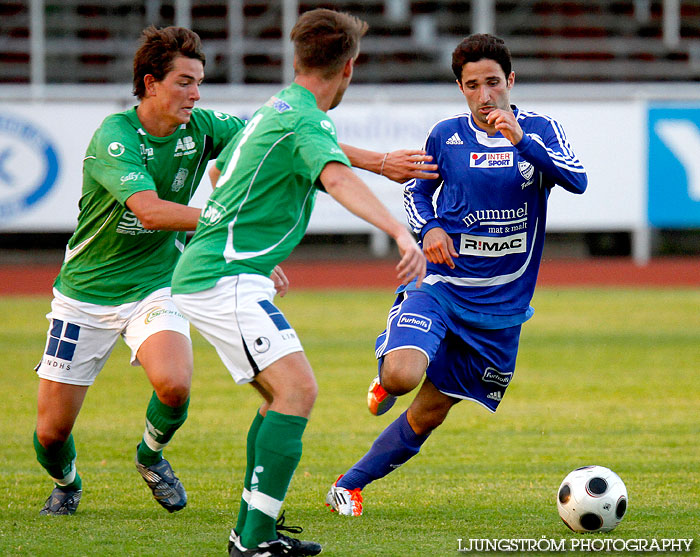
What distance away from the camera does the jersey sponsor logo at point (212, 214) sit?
407 cm

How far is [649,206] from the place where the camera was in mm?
18109

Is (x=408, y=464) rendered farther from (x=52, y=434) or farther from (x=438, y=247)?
(x=52, y=434)

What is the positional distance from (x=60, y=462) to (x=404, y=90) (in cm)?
1457

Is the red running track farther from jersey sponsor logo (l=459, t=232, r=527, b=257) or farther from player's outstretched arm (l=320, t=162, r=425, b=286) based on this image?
player's outstretched arm (l=320, t=162, r=425, b=286)

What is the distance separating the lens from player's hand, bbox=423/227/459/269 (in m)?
5.06

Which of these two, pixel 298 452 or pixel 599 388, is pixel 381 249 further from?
pixel 298 452

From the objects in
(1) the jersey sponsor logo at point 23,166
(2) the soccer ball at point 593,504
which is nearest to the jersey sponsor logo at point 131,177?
(2) the soccer ball at point 593,504

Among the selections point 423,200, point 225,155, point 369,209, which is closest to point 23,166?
point 423,200

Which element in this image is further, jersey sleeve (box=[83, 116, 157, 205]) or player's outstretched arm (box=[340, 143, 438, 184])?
jersey sleeve (box=[83, 116, 157, 205])

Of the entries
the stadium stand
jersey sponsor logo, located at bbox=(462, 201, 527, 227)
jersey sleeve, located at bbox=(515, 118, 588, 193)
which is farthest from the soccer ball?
the stadium stand

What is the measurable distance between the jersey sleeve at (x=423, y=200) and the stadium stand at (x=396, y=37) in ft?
51.7

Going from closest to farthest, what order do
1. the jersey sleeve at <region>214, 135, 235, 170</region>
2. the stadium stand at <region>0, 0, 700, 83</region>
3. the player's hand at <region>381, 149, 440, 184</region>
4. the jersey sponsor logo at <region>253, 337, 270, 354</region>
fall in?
the jersey sponsor logo at <region>253, 337, 270, 354</region> → the jersey sleeve at <region>214, 135, 235, 170</region> → the player's hand at <region>381, 149, 440, 184</region> → the stadium stand at <region>0, 0, 700, 83</region>

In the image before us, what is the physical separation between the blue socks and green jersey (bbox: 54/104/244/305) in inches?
52.9

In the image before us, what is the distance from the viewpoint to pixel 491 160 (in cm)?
523
